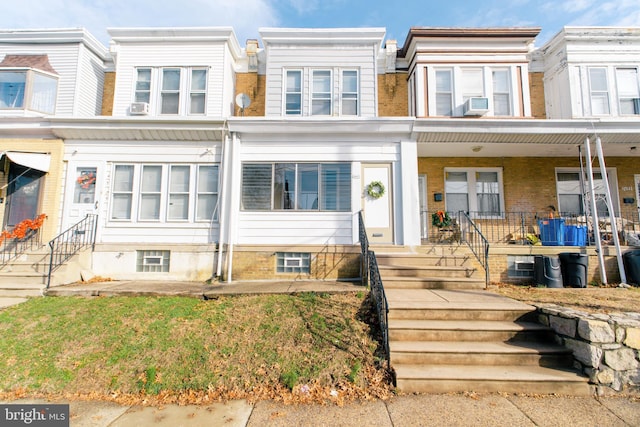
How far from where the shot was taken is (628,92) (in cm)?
1037

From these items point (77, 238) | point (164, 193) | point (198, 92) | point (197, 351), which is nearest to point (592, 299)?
point (197, 351)

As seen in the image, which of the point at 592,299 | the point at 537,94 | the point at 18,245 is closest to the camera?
the point at 592,299

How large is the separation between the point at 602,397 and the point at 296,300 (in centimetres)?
458

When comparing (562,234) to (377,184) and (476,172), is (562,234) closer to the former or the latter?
(476,172)

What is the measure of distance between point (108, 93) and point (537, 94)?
54.3 feet

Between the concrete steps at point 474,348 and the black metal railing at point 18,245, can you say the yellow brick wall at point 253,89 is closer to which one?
the black metal railing at point 18,245

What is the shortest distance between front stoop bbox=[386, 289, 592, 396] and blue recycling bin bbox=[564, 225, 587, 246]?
5.57 meters

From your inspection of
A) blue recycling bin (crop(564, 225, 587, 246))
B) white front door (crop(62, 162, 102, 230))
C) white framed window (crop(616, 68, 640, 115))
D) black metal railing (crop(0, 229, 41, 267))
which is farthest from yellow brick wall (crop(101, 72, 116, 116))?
white framed window (crop(616, 68, 640, 115))

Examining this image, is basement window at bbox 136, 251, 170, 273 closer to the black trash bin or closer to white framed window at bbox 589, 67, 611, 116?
the black trash bin

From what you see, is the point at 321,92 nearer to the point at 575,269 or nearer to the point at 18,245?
the point at 575,269

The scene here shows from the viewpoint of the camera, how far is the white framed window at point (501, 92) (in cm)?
1051

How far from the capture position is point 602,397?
367 centimetres

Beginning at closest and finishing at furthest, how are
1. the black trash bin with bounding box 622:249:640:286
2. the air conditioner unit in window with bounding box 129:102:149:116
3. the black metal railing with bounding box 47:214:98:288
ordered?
the black trash bin with bounding box 622:249:640:286 < the black metal railing with bounding box 47:214:98:288 < the air conditioner unit in window with bounding box 129:102:149:116

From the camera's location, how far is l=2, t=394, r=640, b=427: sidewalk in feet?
10.5
